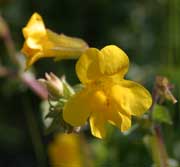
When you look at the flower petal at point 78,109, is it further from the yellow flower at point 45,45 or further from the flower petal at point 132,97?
the yellow flower at point 45,45

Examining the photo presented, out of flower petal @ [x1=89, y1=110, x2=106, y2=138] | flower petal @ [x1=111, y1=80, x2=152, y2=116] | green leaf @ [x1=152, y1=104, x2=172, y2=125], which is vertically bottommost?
green leaf @ [x1=152, y1=104, x2=172, y2=125]

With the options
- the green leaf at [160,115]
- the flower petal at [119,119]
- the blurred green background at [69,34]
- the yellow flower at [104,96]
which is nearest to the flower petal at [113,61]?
the yellow flower at [104,96]

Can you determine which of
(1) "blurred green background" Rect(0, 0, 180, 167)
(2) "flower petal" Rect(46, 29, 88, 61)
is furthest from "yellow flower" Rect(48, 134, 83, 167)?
(2) "flower petal" Rect(46, 29, 88, 61)

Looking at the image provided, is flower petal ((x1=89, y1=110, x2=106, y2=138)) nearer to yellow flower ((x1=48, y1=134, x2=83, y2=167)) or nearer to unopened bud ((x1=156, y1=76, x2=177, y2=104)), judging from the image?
unopened bud ((x1=156, y1=76, x2=177, y2=104))

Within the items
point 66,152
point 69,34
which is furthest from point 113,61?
point 69,34

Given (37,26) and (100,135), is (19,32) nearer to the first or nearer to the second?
(37,26)

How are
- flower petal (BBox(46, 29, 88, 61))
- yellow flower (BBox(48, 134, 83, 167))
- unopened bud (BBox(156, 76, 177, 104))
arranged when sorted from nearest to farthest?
unopened bud (BBox(156, 76, 177, 104)), flower petal (BBox(46, 29, 88, 61)), yellow flower (BBox(48, 134, 83, 167))
